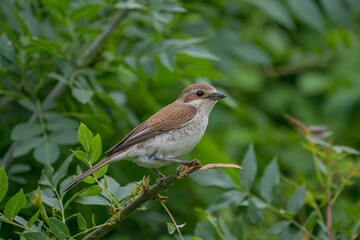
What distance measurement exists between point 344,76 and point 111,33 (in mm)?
2892

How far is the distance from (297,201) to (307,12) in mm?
2020

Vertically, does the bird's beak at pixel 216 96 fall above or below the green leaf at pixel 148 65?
below

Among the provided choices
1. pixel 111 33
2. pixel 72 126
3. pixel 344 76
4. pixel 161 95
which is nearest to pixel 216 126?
pixel 161 95

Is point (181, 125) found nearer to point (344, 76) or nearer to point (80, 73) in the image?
point (80, 73)

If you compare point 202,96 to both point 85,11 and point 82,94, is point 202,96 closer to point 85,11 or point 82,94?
point 82,94

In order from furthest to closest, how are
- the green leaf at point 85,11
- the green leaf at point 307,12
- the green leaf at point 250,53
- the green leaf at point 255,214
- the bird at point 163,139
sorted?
1. the green leaf at point 250,53
2. the green leaf at point 307,12
3. the green leaf at point 85,11
4. the green leaf at point 255,214
5. the bird at point 163,139

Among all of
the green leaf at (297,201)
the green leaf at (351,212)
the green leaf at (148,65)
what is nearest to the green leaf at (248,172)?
the green leaf at (297,201)

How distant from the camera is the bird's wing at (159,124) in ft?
10.3

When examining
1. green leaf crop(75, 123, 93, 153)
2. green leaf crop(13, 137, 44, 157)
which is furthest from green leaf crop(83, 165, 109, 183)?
green leaf crop(13, 137, 44, 157)

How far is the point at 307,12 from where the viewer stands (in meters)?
4.65

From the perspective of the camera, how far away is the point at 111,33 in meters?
4.20

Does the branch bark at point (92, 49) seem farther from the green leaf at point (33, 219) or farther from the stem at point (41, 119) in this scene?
the green leaf at point (33, 219)

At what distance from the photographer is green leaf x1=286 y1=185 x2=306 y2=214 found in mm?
3297

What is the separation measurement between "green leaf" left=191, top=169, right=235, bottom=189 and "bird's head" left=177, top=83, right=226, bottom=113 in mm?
433
